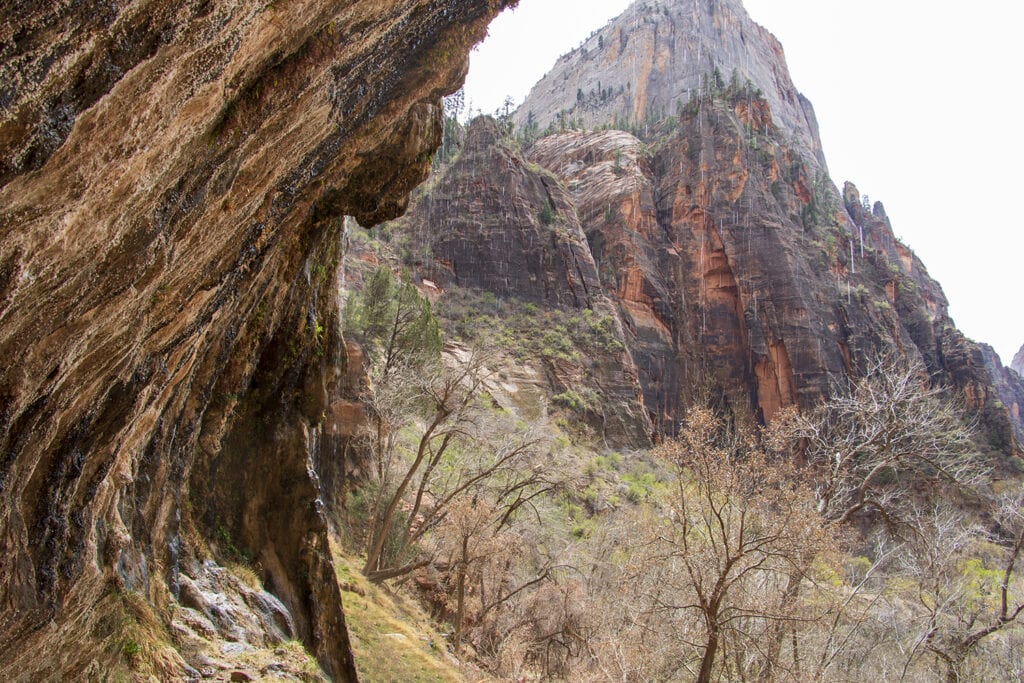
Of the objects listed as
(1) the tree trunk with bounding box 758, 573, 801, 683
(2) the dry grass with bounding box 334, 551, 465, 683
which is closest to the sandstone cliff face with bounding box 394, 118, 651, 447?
(2) the dry grass with bounding box 334, 551, 465, 683

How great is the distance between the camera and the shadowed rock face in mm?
2410

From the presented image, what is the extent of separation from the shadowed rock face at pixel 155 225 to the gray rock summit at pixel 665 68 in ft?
261

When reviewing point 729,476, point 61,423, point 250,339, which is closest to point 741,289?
point 729,476

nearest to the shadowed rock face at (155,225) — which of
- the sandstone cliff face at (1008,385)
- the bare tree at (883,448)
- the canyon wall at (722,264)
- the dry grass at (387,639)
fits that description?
the dry grass at (387,639)

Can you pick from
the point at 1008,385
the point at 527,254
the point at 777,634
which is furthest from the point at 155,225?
the point at 1008,385

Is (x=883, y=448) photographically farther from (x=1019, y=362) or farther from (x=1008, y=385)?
(x=1019, y=362)

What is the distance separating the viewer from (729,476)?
10.6 m

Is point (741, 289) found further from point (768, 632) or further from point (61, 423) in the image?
point (61, 423)

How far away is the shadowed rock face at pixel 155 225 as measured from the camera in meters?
2.41

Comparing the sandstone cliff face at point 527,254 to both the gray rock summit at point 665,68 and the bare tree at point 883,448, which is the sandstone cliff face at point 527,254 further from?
the gray rock summit at point 665,68

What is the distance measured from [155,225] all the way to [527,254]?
48007 millimetres

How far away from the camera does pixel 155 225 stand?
3.32 metres

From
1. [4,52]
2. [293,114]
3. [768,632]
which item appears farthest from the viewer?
[768,632]

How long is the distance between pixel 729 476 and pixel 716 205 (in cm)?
5244
